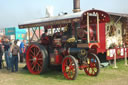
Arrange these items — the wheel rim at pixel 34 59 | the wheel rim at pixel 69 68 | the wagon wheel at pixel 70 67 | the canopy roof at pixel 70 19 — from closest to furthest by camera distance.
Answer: the wagon wheel at pixel 70 67, the wheel rim at pixel 69 68, the canopy roof at pixel 70 19, the wheel rim at pixel 34 59

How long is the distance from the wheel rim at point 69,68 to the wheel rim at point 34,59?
996 millimetres

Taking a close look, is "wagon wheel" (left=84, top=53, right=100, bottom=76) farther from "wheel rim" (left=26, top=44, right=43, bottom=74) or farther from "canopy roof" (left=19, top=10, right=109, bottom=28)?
"wheel rim" (left=26, top=44, right=43, bottom=74)

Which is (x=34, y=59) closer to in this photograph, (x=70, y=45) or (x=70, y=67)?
(x=70, y=45)

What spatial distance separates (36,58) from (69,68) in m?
1.58

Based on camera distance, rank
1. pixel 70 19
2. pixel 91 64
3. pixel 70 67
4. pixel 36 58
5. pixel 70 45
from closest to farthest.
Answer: pixel 70 67 → pixel 70 19 → pixel 70 45 → pixel 91 64 → pixel 36 58

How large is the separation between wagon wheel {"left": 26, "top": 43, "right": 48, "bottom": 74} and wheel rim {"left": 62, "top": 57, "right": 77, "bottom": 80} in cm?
80

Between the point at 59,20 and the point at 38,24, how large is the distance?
106cm

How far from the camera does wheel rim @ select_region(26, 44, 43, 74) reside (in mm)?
6880

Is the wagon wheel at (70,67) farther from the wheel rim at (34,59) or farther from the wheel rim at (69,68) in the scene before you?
the wheel rim at (34,59)

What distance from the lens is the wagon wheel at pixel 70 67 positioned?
5.67m

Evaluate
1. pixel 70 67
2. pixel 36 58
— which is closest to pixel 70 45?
pixel 70 67

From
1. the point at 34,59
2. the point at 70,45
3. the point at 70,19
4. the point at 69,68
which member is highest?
the point at 70,19

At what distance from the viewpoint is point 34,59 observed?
7.03 m

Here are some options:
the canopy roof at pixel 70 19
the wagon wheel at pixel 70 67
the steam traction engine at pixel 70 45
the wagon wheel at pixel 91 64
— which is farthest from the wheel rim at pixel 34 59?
the wagon wheel at pixel 91 64
